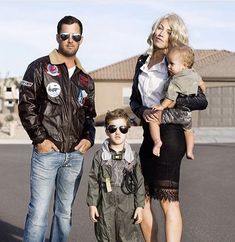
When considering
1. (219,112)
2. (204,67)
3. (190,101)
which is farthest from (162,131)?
(204,67)

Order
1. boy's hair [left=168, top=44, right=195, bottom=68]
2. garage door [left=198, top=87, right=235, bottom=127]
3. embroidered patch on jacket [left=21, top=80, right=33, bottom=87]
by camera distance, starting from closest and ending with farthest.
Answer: boy's hair [left=168, top=44, right=195, bottom=68]
embroidered patch on jacket [left=21, top=80, right=33, bottom=87]
garage door [left=198, top=87, right=235, bottom=127]

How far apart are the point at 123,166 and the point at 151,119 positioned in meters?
0.45

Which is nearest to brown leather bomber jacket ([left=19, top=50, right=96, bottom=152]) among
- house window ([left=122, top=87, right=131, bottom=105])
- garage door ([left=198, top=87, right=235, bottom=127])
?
garage door ([left=198, top=87, right=235, bottom=127])

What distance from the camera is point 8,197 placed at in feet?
30.5

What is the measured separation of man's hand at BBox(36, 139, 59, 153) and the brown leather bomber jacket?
3 cm

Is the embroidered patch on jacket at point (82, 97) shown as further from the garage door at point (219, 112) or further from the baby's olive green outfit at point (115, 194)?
the garage door at point (219, 112)

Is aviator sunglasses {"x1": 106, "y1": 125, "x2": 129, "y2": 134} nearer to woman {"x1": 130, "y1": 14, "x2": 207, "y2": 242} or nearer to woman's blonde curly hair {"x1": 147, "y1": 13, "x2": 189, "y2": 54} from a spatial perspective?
woman {"x1": 130, "y1": 14, "x2": 207, "y2": 242}

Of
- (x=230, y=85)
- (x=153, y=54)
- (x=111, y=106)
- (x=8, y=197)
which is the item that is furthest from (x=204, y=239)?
(x=111, y=106)

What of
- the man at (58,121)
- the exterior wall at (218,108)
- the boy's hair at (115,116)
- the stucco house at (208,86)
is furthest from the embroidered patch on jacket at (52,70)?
the stucco house at (208,86)

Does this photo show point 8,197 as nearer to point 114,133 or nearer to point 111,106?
point 114,133

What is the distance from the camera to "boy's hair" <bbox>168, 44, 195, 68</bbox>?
4.52m

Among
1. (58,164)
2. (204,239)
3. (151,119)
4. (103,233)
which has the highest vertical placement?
(151,119)

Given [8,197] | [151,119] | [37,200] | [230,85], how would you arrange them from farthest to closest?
[230,85] < [8,197] < [37,200] < [151,119]

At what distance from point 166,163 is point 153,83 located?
2.15 ft
